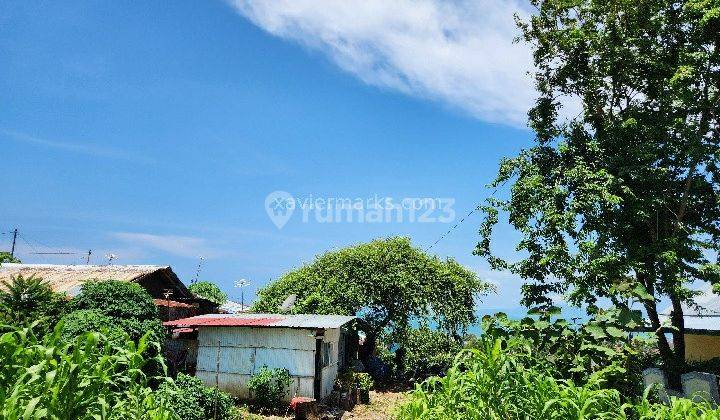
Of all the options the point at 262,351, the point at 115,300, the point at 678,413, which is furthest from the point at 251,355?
the point at 678,413

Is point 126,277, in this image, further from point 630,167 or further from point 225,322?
point 630,167

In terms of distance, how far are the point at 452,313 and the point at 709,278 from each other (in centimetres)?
1300

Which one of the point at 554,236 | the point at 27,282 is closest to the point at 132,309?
the point at 27,282

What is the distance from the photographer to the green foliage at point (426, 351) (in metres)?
23.8

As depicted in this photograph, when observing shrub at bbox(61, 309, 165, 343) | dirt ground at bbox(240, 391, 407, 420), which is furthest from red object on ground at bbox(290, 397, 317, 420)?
shrub at bbox(61, 309, 165, 343)

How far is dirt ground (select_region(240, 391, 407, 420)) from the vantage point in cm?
1605

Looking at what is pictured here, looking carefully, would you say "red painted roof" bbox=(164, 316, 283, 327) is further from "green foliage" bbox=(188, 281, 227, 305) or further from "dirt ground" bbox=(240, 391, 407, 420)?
"green foliage" bbox=(188, 281, 227, 305)

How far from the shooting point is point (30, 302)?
45.4 feet

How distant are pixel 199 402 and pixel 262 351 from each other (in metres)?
4.66

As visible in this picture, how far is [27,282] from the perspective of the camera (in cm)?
1395

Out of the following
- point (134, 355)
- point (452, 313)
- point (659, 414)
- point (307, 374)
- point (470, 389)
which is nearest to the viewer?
point (134, 355)

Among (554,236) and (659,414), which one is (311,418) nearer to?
(554,236)

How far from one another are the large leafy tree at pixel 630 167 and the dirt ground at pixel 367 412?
23.3 feet

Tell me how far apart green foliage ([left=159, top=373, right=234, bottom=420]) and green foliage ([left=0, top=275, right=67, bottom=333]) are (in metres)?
4.21
